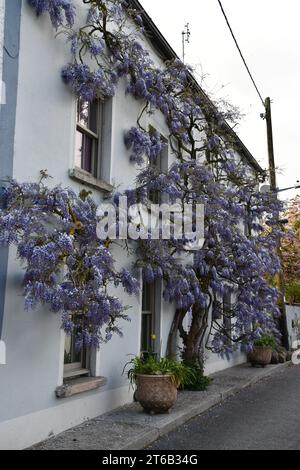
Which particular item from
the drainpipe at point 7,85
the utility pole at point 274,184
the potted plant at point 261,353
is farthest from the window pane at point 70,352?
the utility pole at point 274,184

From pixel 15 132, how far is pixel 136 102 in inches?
143

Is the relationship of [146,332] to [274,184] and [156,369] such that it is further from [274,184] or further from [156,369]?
[274,184]

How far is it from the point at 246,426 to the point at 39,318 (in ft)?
11.4

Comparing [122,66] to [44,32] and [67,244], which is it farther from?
[67,244]

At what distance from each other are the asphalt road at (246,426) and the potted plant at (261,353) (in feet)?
12.2

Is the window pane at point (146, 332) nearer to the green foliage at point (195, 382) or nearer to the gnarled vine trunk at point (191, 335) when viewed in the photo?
the gnarled vine trunk at point (191, 335)

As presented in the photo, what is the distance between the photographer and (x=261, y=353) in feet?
46.6

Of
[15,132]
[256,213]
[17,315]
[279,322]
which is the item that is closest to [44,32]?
[15,132]

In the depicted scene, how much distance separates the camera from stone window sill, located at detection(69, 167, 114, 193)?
7148 millimetres

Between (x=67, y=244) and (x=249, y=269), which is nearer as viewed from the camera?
(x=67, y=244)

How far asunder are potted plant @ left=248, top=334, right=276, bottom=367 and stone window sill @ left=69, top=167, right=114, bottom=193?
809 cm

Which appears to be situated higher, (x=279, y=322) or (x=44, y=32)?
(x=44, y=32)

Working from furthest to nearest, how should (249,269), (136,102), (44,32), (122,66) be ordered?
(249,269) → (136,102) → (122,66) → (44,32)

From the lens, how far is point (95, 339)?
6348 mm
